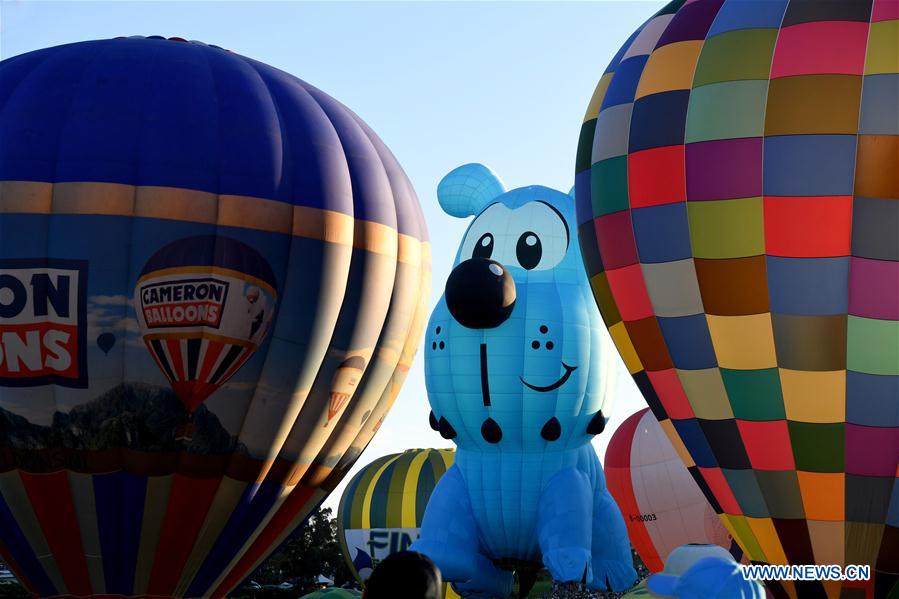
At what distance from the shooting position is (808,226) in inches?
326

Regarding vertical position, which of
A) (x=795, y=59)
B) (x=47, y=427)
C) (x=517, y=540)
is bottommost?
(x=517, y=540)

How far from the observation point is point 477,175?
14289 mm

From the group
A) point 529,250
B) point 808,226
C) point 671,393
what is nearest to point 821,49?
point 808,226

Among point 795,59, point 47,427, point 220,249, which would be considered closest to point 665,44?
point 795,59

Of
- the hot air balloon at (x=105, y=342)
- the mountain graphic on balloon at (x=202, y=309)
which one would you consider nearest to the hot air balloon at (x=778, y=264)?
the mountain graphic on balloon at (x=202, y=309)

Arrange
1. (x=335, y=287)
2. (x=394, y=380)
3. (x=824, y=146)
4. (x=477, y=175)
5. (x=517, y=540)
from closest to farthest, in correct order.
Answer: (x=824, y=146) < (x=335, y=287) < (x=394, y=380) < (x=517, y=540) < (x=477, y=175)

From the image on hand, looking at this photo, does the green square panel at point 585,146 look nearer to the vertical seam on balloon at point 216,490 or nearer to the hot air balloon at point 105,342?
the vertical seam on balloon at point 216,490

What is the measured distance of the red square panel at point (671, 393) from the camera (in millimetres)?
9188

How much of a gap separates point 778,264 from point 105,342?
4932 millimetres

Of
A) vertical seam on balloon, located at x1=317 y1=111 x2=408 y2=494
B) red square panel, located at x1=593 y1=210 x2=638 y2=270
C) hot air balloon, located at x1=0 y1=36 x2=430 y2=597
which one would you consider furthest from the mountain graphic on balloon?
red square panel, located at x1=593 y1=210 x2=638 y2=270

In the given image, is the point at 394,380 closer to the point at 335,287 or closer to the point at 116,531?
the point at 335,287

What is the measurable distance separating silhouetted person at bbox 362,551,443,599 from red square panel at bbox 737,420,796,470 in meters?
5.82

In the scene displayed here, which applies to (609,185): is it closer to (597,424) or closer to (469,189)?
(597,424)

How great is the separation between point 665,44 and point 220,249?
3.90m
